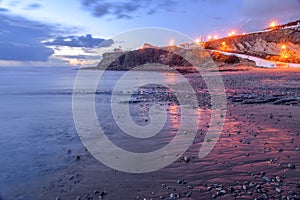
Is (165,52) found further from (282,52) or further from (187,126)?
(187,126)

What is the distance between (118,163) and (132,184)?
5.09 ft

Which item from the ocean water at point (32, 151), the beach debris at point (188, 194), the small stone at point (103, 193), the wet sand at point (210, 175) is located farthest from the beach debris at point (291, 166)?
the ocean water at point (32, 151)

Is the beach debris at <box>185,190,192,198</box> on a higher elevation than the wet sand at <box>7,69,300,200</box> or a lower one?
lower

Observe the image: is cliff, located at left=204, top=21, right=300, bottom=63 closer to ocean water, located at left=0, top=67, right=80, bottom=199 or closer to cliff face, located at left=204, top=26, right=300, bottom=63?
cliff face, located at left=204, top=26, right=300, bottom=63

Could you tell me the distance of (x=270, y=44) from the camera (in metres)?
79.4

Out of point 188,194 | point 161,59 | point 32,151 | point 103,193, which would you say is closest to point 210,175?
point 188,194

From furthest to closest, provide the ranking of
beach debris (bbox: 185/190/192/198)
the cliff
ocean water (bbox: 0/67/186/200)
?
1. the cliff
2. ocean water (bbox: 0/67/186/200)
3. beach debris (bbox: 185/190/192/198)

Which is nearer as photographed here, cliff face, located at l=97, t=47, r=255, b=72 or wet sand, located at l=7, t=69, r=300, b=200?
wet sand, located at l=7, t=69, r=300, b=200

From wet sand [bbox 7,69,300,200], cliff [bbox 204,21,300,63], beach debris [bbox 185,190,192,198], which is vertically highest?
cliff [bbox 204,21,300,63]

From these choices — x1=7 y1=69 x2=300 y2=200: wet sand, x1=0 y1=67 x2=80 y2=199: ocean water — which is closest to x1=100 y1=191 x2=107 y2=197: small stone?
x1=7 y1=69 x2=300 y2=200: wet sand

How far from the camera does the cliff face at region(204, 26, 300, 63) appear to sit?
70.2 m

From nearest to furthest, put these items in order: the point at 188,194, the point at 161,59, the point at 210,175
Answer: the point at 188,194, the point at 210,175, the point at 161,59

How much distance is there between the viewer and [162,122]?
12.7 meters

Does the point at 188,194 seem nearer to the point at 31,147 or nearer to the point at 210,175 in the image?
the point at 210,175
